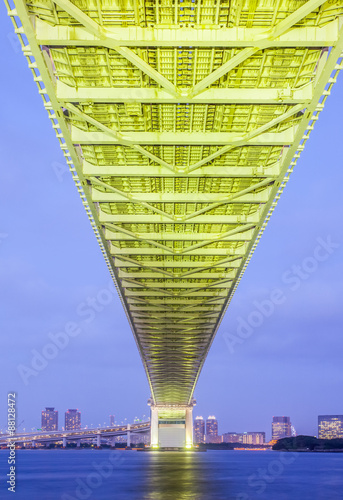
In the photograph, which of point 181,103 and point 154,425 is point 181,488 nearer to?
point 181,103

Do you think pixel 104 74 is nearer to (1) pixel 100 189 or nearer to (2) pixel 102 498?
(1) pixel 100 189

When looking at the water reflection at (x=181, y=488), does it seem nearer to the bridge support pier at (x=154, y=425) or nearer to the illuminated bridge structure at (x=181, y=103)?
the illuminated bridge structure at (x=181, y=103)

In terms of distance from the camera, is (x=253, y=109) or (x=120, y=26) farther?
(x=253, y=109)

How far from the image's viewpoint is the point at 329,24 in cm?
1583

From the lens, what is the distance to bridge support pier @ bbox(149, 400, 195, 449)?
13550cm

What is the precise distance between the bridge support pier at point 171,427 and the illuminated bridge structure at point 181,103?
103 meters

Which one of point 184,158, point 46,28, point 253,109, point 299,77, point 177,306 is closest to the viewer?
point 46,28

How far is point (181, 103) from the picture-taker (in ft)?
61.9

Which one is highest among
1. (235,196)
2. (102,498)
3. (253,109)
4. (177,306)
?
(253,109)

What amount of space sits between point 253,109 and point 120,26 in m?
6.55

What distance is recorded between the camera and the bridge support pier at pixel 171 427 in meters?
136

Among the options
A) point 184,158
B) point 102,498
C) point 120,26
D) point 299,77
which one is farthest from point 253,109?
point 102,498

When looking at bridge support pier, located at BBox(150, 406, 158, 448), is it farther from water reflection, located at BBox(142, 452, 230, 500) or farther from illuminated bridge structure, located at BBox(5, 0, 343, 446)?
illuminated bridge structure, located at BBox(5, 0, 343, 446)

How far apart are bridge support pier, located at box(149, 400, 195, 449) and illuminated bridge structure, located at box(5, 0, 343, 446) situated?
103m
